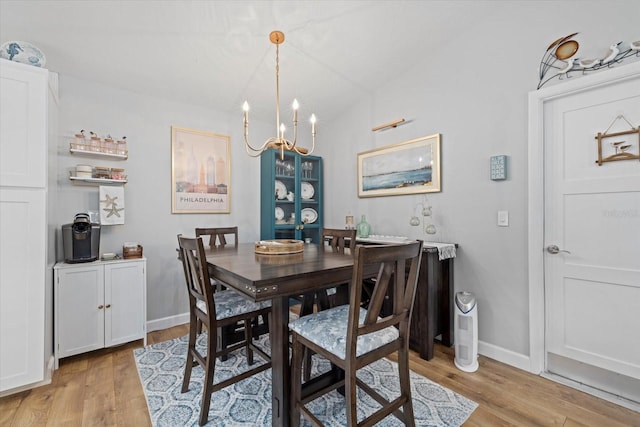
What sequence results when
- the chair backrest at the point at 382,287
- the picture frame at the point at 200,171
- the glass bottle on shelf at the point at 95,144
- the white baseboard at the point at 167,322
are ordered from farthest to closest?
the picture frame at the point at 200,171 → the white baseboard at the point at 167,322 → the glass bottle on shelf at the point at 95,144 → the chair backrest at the point at 382,287

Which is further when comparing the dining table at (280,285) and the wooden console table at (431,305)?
the wooden console table at (431,305)

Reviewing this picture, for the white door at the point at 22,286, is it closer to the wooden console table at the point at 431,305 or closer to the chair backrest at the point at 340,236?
the chair backrest at the point at 340,236

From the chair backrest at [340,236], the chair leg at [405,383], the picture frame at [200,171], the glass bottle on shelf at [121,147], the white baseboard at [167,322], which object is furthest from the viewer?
the picture frame at [200,171]

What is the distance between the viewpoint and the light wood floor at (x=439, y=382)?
1.62m

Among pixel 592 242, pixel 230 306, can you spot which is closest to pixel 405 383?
pixel 230 306

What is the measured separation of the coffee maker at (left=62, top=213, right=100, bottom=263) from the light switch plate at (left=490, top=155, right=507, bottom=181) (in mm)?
3344

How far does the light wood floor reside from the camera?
1625 millimetres

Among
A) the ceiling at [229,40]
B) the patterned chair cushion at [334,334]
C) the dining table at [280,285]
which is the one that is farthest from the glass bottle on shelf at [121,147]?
the patterned chair cushion at [334,334]

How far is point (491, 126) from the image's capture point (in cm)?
235

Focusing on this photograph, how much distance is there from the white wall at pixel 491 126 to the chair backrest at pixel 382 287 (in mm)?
1349

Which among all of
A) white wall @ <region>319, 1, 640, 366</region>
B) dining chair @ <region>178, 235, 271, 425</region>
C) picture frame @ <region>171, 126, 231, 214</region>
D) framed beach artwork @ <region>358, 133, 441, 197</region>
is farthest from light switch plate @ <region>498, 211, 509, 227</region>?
picture frame @ <region>171, 126, 231, 214</region>

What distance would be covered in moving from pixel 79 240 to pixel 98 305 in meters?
0.56

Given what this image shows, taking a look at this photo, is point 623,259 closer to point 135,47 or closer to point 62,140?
point 135,47

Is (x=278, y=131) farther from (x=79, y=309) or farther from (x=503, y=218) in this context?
(x=79, y=309)
